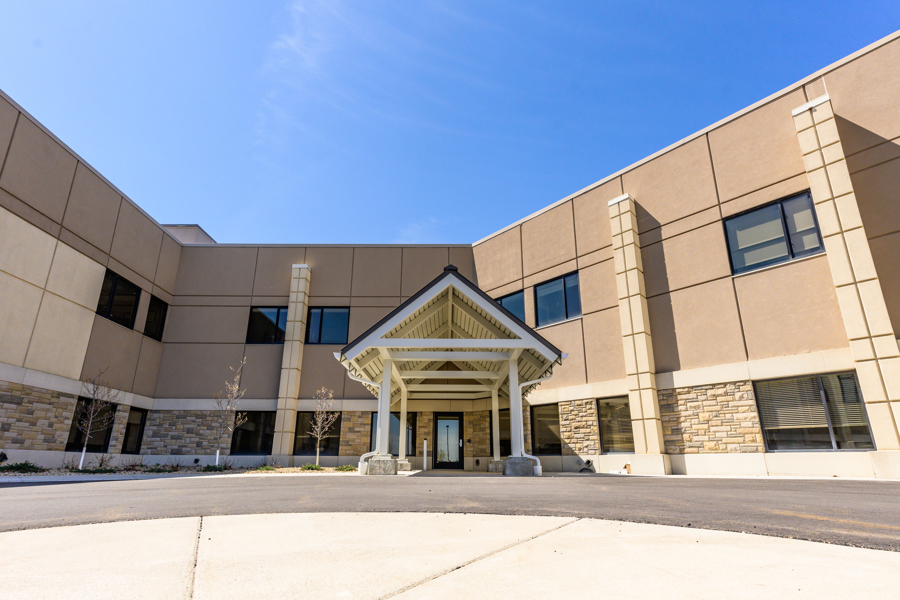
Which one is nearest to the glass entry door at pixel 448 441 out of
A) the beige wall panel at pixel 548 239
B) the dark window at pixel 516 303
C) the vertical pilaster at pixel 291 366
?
the dark window at pixel 516 303

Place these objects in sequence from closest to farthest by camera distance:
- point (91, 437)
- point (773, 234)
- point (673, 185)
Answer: point (773, 234) → point (673, 185) → point (91, 437)

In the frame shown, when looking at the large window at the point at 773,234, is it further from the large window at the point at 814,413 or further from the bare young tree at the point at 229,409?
the bare young tree at the point at 229,409

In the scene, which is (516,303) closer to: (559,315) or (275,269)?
(559,315)

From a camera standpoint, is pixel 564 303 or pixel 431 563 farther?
pixel 564 303

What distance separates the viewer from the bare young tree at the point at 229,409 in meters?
19.3

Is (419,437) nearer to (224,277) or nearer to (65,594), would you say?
(224,277)

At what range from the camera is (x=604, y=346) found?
1617cm

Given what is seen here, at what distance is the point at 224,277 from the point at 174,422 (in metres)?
6.51

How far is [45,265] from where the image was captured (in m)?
15.1

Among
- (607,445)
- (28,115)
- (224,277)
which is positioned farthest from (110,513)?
(224,277)

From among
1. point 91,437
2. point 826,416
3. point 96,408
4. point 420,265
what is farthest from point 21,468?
point 826,416

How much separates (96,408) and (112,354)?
2.05 m

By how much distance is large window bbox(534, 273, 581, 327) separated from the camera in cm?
1761

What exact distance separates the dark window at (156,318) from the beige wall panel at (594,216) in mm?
17760
